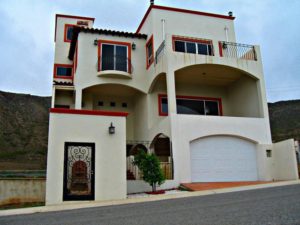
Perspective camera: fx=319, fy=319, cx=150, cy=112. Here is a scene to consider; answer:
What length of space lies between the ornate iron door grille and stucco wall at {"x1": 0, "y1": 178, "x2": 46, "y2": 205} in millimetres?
3007

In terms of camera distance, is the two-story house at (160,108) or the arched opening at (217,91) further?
the arched opening at (217,91)

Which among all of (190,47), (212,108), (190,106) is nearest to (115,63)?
(190,47)

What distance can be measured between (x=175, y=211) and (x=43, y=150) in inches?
1324

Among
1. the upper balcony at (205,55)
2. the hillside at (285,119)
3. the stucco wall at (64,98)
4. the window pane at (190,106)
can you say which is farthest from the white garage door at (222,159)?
the hillside at (285,119)

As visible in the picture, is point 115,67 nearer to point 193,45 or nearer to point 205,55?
point 193,45

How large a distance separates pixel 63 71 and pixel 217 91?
10730mm

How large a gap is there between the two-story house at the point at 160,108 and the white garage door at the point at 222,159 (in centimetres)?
5

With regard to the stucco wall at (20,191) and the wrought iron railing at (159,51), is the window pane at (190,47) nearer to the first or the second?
the wrought iron railing at (159,51)

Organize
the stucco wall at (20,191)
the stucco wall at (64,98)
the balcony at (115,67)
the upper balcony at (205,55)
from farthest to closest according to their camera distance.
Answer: the stucco wall at (64,98) < the balcony at (115,67) < the upper balcony at (205,55) < the stucco wall at (20,191)

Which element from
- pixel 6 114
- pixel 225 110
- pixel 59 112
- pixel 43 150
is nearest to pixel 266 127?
pixel 225 110

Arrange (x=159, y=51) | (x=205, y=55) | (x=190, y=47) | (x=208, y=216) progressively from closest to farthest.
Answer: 1. (x=208, y=216)
2. (x=205, y=55)
3. (x=159, y=51)
4. (x=190, y=47)

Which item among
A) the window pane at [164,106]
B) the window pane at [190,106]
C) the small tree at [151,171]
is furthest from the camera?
the window pane at [190,106]

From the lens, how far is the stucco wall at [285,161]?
48.7 ft

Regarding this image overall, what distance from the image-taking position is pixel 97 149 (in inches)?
455
